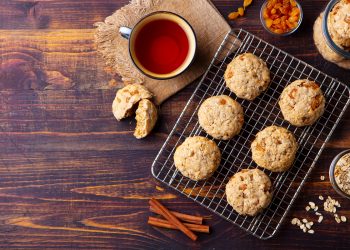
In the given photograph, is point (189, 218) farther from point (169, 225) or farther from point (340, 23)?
point (340, 23)

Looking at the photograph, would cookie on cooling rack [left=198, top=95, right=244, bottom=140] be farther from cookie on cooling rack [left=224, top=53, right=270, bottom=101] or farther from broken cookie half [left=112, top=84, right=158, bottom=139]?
broken cookie half [left=112, top=84, right=158, bottom=139]

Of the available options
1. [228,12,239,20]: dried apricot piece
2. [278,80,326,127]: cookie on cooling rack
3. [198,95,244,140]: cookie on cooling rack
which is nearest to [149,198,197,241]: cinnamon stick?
[198,95,244,140]: cookie on cooling rack

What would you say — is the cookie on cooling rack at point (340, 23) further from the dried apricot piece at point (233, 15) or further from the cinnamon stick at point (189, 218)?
the cinnamon stick at point (189, 218)

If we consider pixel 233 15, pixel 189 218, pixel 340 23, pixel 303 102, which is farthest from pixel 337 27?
pixel 189 218

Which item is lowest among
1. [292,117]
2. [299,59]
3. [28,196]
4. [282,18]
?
[28,196]

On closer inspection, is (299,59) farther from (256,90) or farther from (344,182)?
(344,182)

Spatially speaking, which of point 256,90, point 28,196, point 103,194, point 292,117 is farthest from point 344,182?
point 28,196

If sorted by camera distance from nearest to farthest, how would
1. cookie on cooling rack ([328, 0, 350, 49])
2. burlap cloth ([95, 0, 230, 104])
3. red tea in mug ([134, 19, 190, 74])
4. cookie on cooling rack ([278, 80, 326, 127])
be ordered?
cookie on cooling rack ([328, 0, 350, 49]), cookie on cooling rack ([278, 80, 326, 127]), red tea in mug ([134, 19, 190, 74]), burlap cloth ([95, 0, 230, 104])
